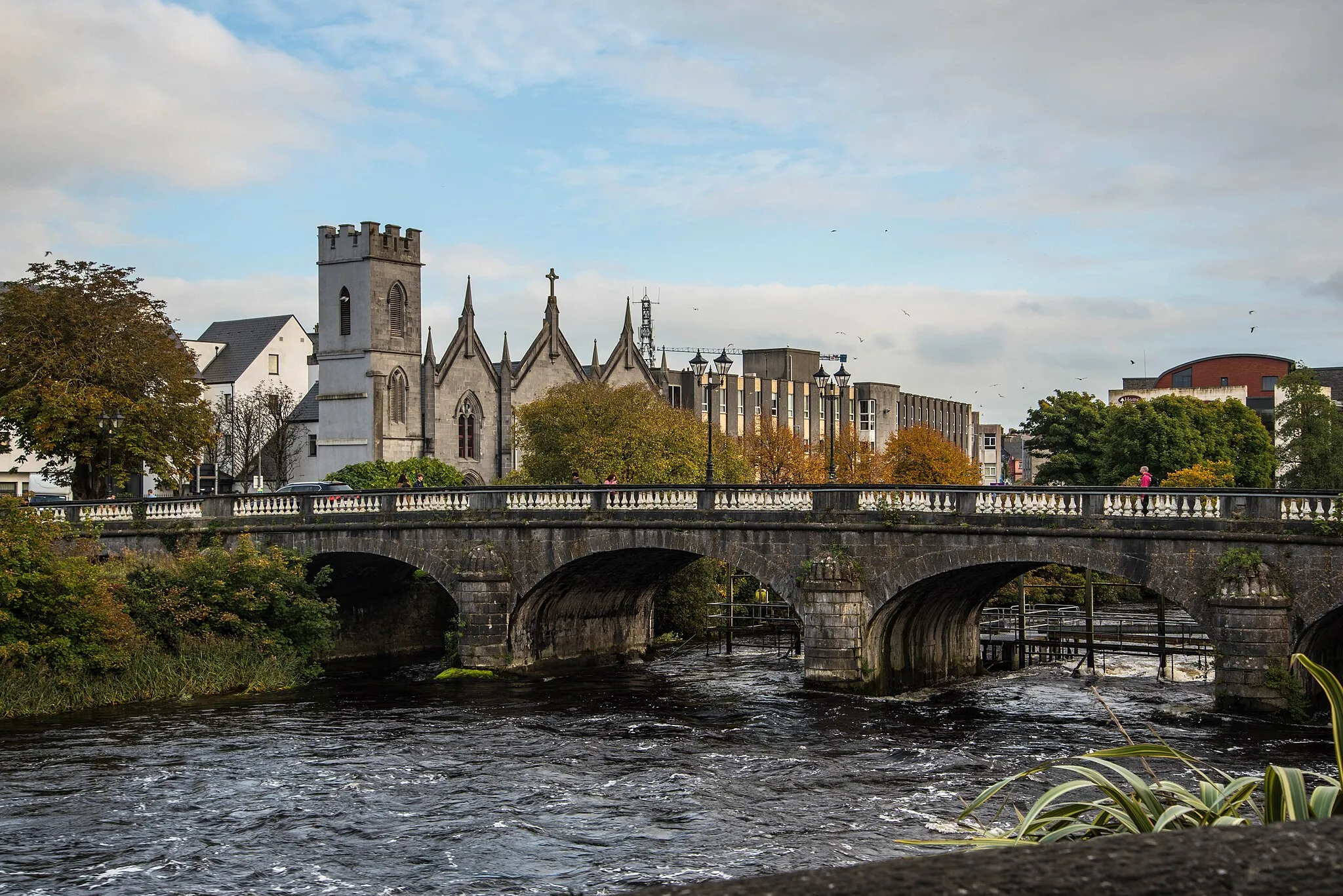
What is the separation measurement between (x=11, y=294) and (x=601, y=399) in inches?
1005

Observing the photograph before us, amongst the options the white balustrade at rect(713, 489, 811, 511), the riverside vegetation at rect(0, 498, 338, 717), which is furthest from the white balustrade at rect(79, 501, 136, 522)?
the white balustrade at rect(713, 489, 811, 511)

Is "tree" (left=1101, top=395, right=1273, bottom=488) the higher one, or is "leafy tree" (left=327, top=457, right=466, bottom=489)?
"tree" (left=1101, top=395, right=1273, bottom=488)

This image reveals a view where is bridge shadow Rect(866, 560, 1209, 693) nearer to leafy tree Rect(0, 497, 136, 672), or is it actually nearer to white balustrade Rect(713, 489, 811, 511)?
white balustrade Rect(713, 489, 811, 511)

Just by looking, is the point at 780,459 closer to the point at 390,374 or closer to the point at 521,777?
the point at 390,374

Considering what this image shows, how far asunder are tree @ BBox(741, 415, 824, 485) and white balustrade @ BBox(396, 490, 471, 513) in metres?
37.9

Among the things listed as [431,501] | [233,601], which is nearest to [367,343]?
[431,501]

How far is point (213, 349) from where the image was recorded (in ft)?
327

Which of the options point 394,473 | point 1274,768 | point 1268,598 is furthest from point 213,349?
point 1274,768

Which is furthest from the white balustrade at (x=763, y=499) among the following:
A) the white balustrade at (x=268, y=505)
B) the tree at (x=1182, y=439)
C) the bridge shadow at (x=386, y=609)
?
the tree at (x=1182, y=439)

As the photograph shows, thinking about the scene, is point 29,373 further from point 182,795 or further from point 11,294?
point 182,795

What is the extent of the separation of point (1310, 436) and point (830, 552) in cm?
4387

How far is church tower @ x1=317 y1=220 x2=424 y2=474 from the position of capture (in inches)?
3012

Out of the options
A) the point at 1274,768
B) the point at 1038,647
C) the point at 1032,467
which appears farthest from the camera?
the point at 1032,467

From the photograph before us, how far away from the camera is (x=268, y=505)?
1817 inches
